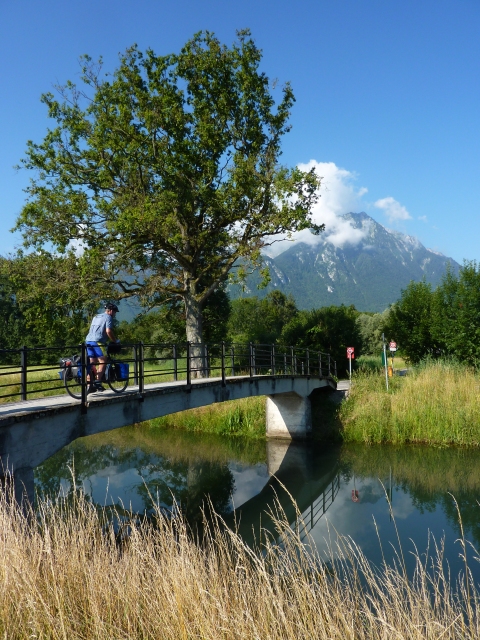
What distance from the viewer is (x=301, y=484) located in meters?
15.1

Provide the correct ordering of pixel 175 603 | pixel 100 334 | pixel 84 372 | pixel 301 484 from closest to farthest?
1. pixel 175 603
2. pixel 84 372
3. pixel 100 334
4. pixel 301 484

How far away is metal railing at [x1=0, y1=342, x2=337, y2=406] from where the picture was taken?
9.04 meters

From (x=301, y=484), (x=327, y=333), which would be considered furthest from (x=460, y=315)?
(x=301, y=484)

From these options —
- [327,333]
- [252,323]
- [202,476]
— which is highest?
[252,323]

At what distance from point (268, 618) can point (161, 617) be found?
816mm

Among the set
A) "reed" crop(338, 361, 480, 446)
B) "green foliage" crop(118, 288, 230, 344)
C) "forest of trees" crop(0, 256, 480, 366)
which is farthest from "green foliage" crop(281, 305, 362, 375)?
"reed" crop(338, 361, 480, 446)

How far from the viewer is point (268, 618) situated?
4145 mm

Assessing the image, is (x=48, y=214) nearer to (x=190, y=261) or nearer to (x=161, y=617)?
(x=190, y=261)

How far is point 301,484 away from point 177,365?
14166mm

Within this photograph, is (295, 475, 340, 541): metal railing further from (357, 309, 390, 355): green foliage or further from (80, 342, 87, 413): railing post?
(357, 309, 390, 355): green foliage

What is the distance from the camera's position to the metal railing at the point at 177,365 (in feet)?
29.7

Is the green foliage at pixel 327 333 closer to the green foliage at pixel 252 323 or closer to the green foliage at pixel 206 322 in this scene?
the green foliage at pixel 252 323

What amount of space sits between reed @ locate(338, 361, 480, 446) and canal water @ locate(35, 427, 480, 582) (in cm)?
65

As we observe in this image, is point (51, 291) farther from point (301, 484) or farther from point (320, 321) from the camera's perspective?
point (320, 321)
